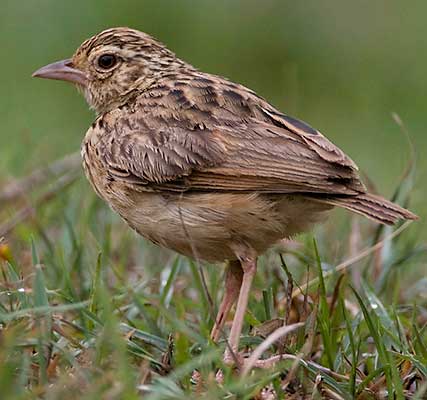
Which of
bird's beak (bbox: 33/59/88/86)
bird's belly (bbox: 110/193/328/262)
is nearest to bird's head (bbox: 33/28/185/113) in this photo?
bird's beak (bbox: 33/59/88/86)

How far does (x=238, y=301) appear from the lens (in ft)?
19.6

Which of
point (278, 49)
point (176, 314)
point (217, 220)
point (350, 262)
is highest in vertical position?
point (217, 220)

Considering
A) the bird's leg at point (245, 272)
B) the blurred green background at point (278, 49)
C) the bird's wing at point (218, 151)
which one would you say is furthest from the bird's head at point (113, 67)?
the blurred green background at point (278, 49)

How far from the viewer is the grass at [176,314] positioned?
471 cm

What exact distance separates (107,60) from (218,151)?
4.32ft

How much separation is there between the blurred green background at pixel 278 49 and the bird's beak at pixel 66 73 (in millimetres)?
4839

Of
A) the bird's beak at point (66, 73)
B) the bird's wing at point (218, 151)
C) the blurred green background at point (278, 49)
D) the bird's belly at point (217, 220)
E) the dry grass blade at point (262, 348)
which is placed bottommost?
the blurred green background at point (278, 49)

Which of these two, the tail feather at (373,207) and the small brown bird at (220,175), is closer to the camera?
the tail feather at (373,207)

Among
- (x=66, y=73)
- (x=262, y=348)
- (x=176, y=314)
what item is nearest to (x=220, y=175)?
(x=176, y=314)

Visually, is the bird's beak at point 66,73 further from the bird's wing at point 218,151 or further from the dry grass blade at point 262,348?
the dry grass blade at point 262,348

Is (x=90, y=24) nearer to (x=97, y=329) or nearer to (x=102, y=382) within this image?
(x=97, y=329)

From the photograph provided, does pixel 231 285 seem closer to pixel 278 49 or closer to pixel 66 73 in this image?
pixel 66 73

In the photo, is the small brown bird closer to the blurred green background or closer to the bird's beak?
the bird's beak

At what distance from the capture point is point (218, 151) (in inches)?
232
